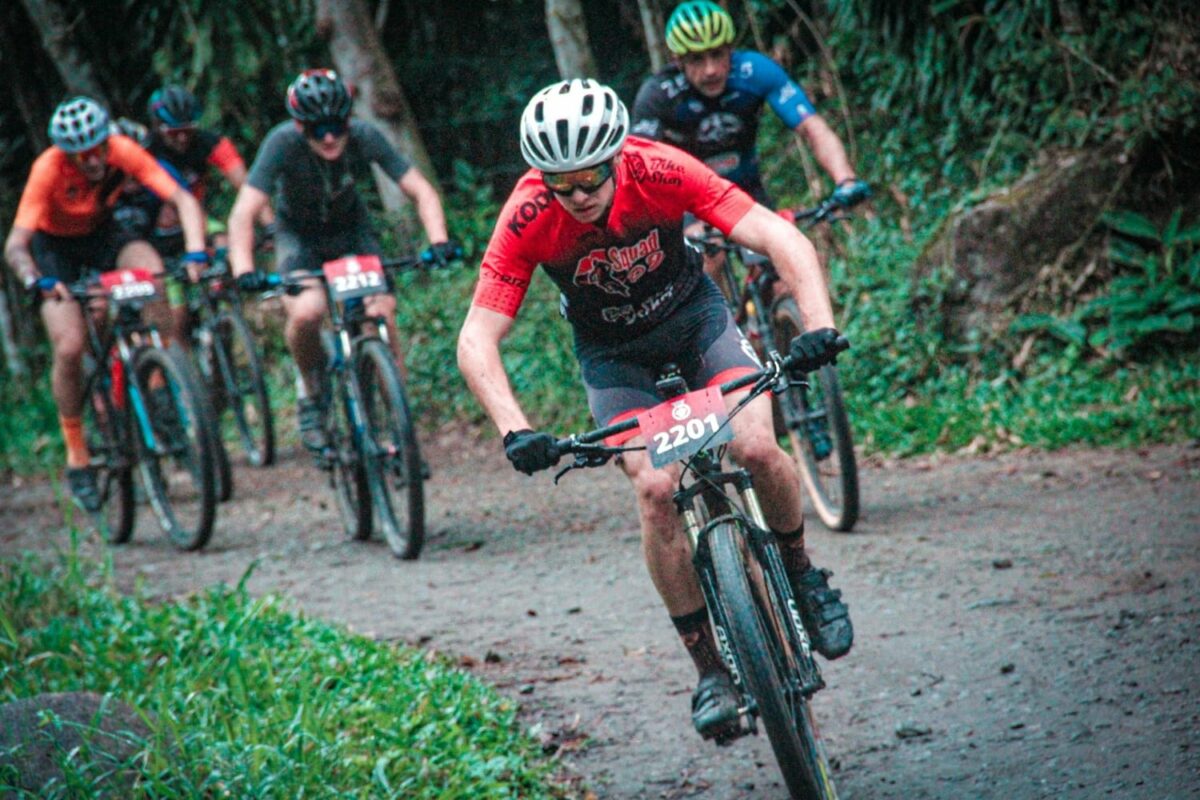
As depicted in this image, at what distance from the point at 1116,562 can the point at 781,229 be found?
2439mm

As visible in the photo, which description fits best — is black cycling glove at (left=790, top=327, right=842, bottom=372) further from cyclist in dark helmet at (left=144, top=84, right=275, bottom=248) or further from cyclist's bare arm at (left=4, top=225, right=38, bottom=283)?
cyclist in dark helmet at (left=144, top=84, right=275, bottom=248)

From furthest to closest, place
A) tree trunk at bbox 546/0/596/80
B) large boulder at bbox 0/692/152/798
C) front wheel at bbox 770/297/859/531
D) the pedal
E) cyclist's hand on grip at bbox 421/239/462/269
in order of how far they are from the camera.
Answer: tree trunk at bbox 546/0/596/80, cyclist's hand on grip at bbox 421/239/462/269, front wheel at bbox 770/297/859/531, large boulder at bbox 0/692/152/798, the pedal

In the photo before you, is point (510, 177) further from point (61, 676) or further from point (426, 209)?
point (61, 676)

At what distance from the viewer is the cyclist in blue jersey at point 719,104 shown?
275 inches

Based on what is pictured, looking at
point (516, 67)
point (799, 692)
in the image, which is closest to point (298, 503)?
point (799, 692)

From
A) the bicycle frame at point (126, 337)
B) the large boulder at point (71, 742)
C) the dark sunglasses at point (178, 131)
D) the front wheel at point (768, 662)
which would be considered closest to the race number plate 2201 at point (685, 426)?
the front wheel at point (768, 662)

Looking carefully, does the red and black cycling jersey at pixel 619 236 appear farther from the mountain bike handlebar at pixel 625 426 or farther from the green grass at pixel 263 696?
the green grass at pixel 263 696

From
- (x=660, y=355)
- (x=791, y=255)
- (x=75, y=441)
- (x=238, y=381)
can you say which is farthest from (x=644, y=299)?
(x=238, y=381)

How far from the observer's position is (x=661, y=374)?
416cm

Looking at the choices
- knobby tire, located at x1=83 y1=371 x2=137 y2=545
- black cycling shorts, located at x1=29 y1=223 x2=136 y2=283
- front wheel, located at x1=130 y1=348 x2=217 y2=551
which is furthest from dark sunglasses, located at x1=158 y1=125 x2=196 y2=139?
front wheel, located at x1=130 y1=348 x2=217 y2=551

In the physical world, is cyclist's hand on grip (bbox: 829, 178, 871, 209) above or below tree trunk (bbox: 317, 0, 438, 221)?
below

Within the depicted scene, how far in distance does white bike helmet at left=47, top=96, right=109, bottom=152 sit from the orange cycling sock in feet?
6.07

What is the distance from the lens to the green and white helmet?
6875 millimetres

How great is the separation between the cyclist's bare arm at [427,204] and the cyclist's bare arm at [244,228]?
0.81m
